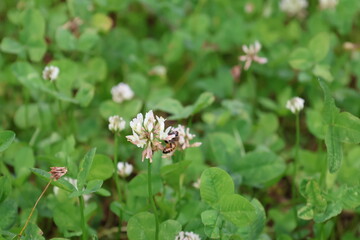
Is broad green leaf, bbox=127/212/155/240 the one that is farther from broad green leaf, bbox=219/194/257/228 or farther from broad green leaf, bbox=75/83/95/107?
broad green leaf, bbox=75/83/95/107

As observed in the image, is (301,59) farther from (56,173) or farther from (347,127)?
(56,173)

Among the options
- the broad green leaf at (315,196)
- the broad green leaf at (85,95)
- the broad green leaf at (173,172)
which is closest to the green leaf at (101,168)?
the broad green leaf at (173,172)

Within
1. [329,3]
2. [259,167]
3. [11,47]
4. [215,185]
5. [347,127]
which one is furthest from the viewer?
[329,3]

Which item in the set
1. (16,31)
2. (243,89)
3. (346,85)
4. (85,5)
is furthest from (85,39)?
(346,85)

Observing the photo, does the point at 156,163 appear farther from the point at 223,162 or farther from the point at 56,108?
the point at 56,108

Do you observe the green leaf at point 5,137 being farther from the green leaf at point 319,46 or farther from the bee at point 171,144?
the green leaf at point 319,46

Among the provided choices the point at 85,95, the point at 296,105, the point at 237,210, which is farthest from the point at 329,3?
the point at 237,210
